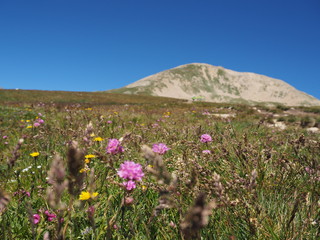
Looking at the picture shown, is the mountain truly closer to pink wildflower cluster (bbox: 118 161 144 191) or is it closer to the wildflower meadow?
the wildflower meadow

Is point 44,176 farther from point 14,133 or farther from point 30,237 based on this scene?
point 14,133

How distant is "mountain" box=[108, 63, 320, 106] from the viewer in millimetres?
155125

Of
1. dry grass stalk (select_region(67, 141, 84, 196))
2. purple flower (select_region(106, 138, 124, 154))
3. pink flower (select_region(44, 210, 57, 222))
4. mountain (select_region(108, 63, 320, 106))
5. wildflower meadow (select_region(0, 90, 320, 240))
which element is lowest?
pink flower (select_region(44, 210, 57, 222))

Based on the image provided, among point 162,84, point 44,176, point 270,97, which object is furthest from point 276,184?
point 270,97

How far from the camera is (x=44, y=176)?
3012mm

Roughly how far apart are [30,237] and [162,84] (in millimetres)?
166822

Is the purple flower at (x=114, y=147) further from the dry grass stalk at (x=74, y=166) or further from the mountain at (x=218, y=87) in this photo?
the mountain at (x=218, y=87)

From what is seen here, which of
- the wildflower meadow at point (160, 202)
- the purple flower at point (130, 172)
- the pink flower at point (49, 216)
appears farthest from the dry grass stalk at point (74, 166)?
the pink flower at point (49, 216)

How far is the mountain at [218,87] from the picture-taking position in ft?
509

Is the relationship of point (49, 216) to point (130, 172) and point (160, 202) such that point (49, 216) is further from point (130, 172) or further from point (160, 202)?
point (160, 202)

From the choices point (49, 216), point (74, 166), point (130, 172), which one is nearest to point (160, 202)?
point (130, 172)

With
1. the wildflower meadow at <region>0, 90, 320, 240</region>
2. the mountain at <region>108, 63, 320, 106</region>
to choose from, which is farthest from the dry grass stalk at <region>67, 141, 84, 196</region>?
the mountain at <region>108, 63, 320, 106</region>

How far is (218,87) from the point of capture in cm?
18425

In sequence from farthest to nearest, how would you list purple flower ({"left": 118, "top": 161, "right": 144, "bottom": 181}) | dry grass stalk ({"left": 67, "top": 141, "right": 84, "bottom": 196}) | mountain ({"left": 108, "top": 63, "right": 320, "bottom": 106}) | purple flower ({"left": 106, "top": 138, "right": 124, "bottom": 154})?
mountain ({"left": 108, "top": 63, "right": 320, "bottom": 106}) < purple flower ({"left": 106, "top": 138, "right": 124, "bottom": 154}) < purple flower ({"left": 118, "top": 161, "right": 144, "bottom": 181}) < dry grass stalk ({"left": 67, "top": 141, "right": 84, "bottom": 196})
